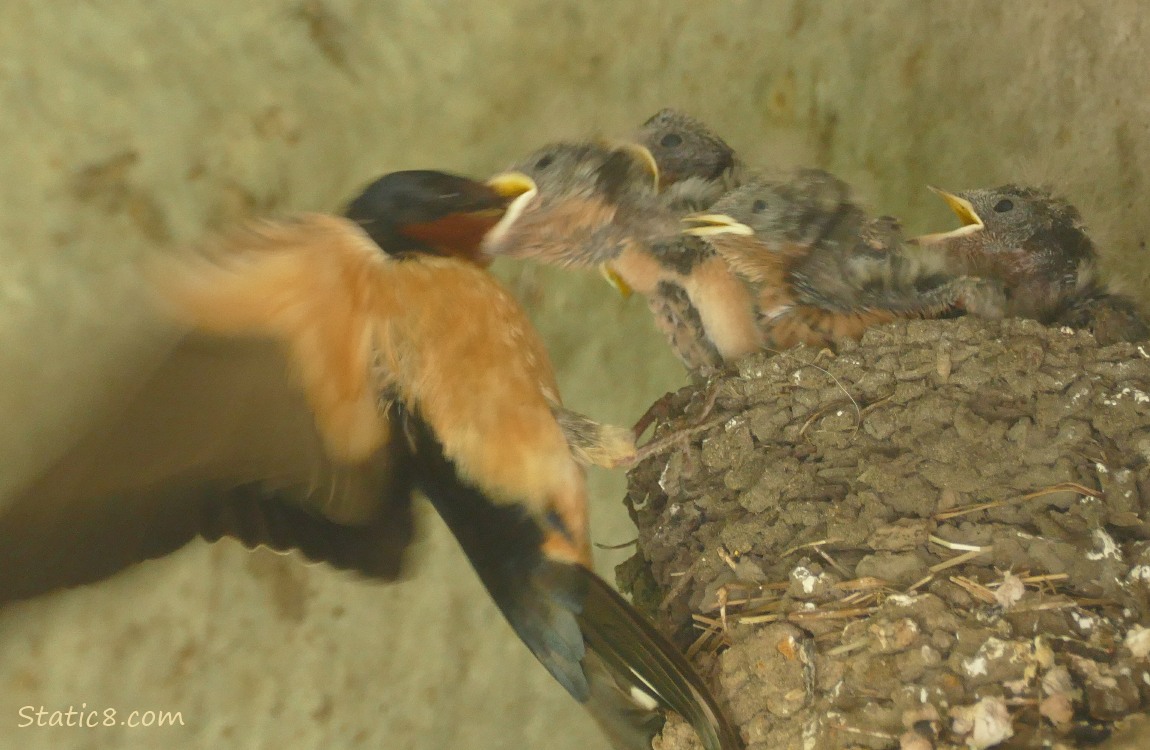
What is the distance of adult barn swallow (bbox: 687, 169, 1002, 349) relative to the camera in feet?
5.82

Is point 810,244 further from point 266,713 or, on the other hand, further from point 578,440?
point 266,713

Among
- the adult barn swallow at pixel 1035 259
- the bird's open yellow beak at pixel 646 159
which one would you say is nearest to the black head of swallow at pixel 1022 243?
the adult barn swallow at pixel 1035 259

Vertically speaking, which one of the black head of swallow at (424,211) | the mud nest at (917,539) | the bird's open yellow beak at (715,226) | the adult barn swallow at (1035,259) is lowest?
the mud nest at (917,539)

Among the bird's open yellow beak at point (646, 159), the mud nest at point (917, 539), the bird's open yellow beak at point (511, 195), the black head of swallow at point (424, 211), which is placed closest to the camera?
the mud nest at point (917, 539)

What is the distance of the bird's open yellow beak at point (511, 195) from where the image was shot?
5.81ft

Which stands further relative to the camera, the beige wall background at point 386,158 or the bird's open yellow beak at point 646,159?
the bird's open yellow beak at point 646,159

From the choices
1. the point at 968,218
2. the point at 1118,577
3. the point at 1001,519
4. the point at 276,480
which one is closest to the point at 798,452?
the point at 1001,519

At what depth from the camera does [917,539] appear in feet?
4.83

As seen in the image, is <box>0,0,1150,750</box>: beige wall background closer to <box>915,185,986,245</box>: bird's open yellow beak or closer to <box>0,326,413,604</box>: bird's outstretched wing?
<box>0,326,413,604</box>: bird's outstretched wing

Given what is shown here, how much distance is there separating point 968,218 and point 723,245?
0.49 meters

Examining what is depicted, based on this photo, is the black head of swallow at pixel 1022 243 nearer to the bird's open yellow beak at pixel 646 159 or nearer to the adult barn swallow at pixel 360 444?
the bird's open yellow beak at pixel 646 159

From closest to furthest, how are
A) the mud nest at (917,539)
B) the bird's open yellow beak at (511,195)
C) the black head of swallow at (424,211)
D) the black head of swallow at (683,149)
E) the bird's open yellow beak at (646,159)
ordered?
the mud nest at (917,539) < the black head of swallow at (424,211) < the bird's open yellow beak at (511,195) < the bird's open yellow beak at (646,159) < the black head of swallow at (683,149)

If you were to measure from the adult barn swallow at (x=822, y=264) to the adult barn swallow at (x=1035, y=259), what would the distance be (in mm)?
83

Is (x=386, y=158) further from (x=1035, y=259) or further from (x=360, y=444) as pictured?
(x=1035, y=259)
